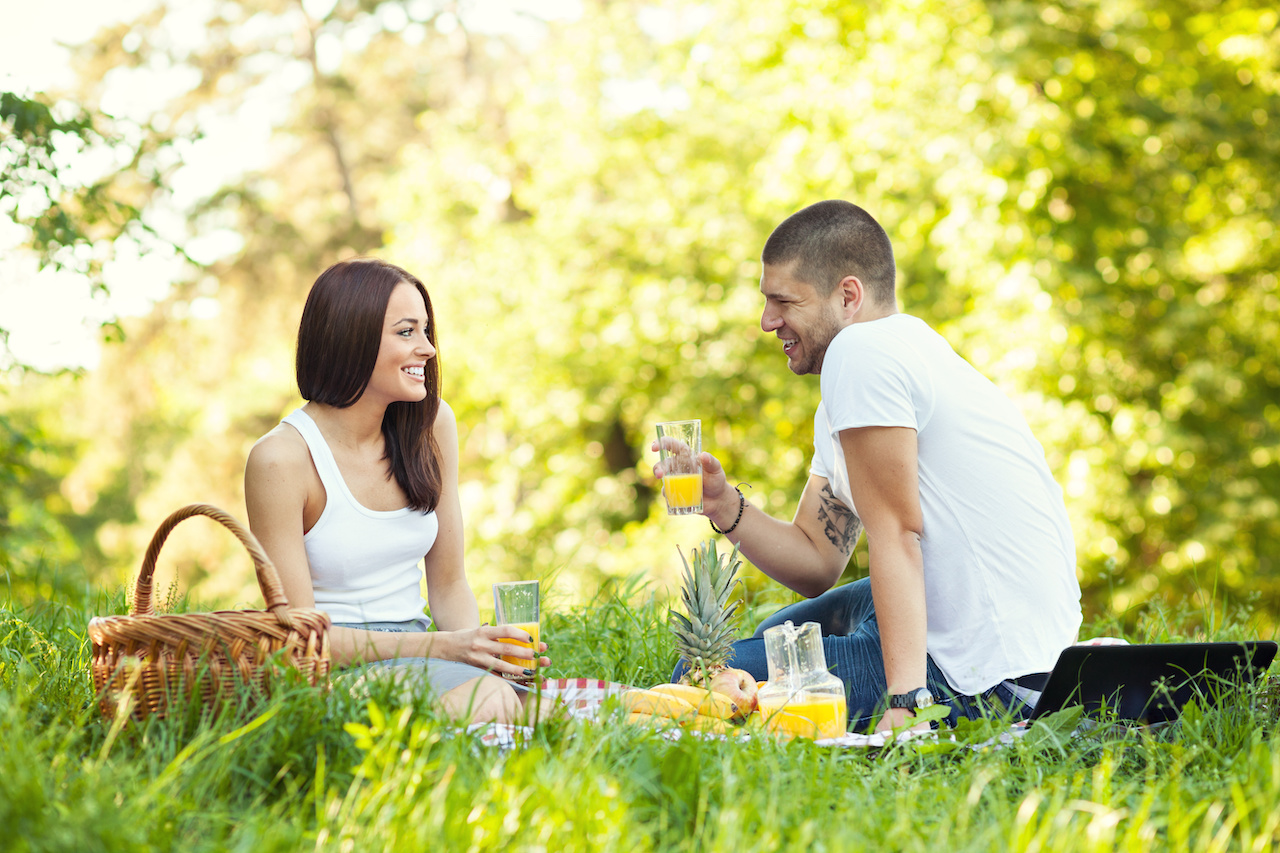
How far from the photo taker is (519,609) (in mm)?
2803

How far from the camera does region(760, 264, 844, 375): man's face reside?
10.6 feet

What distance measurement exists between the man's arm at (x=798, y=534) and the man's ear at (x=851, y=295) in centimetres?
70

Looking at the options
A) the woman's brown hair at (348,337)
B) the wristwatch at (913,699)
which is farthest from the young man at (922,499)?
the woman's brown hair at (348,337)

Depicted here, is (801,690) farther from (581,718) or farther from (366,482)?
(366,482)

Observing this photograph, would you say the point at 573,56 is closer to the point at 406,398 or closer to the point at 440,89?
the point at 440,89

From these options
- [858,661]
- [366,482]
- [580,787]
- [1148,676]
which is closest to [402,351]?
[366,482]

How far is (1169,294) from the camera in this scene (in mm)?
8992

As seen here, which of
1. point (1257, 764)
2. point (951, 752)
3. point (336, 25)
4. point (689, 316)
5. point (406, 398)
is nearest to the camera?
point (1257, 764)

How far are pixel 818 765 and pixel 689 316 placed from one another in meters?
9.23

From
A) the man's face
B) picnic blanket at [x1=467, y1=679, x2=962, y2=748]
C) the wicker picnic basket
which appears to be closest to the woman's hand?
picnic blanket at [x1=467, y1=679, x2=962, y2=748]

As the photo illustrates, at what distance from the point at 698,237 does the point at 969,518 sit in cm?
882

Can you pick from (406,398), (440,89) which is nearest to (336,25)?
(440,89)

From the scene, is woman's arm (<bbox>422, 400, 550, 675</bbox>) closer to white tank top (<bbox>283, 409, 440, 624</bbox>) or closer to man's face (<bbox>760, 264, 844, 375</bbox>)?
white tank top (<bbox>283, 409, 440, 624</bbox>)

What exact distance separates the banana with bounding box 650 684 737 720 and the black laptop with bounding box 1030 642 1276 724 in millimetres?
841
